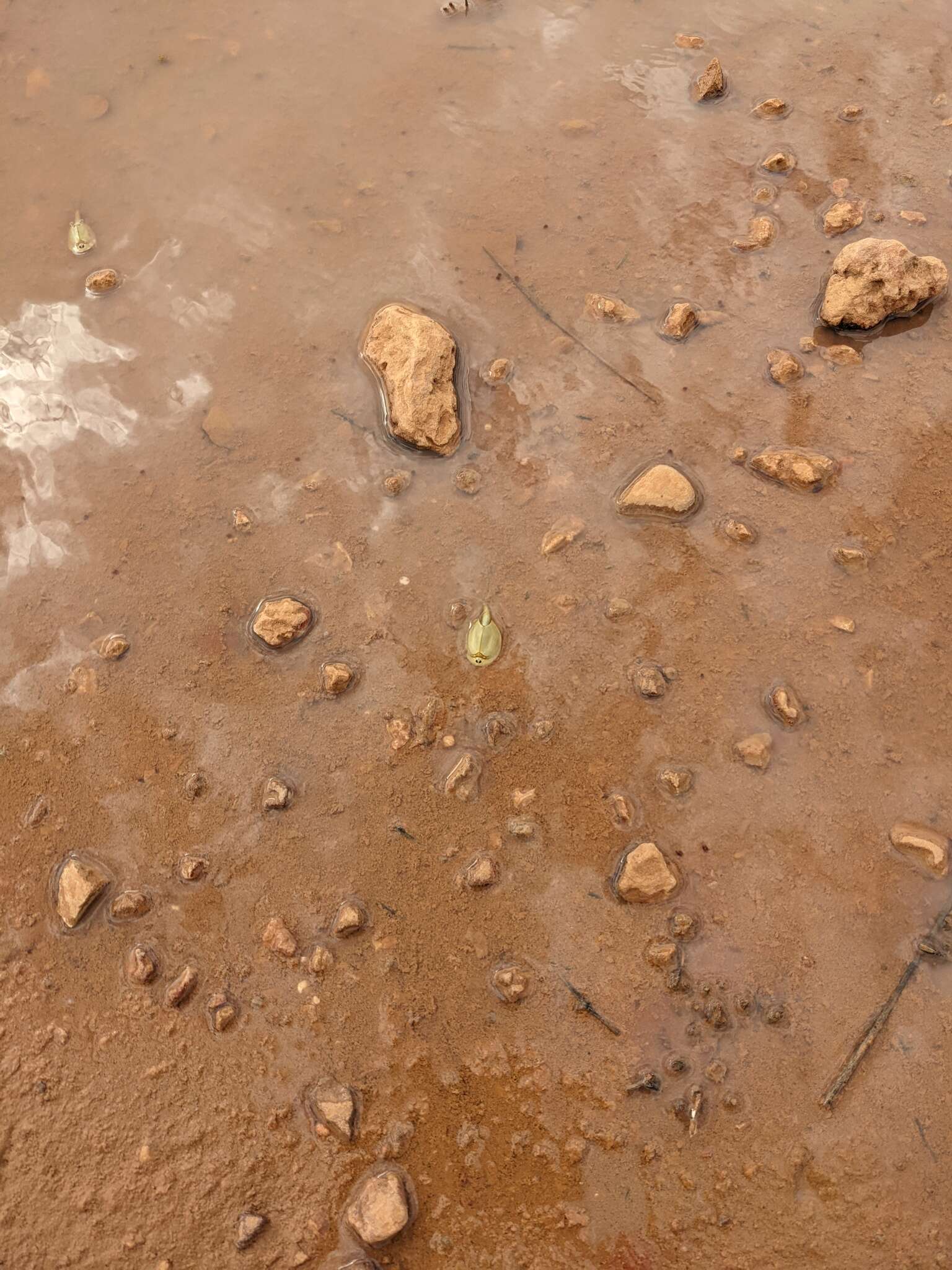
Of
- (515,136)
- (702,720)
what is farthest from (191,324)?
(702,720)

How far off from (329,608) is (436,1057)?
133 centimetres

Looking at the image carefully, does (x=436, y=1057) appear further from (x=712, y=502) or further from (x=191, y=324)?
(x=191, y=324)

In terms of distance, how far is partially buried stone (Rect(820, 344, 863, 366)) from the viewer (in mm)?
2922

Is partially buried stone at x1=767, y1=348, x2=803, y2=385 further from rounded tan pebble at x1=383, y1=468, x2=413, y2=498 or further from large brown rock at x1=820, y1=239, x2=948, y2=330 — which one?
rounded tan pebble at x1=383, y1=468, x2=413, y2=498

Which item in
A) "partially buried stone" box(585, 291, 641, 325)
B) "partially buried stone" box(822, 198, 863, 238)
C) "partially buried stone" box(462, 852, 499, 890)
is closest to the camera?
"partially buried stone" box(462, 852, 499, 890)

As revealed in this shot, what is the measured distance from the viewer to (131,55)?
3676 millimetres

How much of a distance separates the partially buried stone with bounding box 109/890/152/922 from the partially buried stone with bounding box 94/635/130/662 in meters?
0.73

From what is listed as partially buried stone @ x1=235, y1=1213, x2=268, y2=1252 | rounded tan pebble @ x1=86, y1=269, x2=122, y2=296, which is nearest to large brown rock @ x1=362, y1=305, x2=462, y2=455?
rounded tan pebble @ x1=86, y1=269, x2=122, y2=296

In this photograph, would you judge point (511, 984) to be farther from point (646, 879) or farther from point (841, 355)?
point (841, 355)

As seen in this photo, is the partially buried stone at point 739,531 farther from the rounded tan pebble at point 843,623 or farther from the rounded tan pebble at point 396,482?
the rounded tan pebble at point 396,482

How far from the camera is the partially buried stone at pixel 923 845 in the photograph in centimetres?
227

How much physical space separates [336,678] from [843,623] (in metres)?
1.55

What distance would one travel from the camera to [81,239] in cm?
325

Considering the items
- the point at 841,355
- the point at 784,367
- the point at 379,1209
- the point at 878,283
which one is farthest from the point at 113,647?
the point at 878,283
